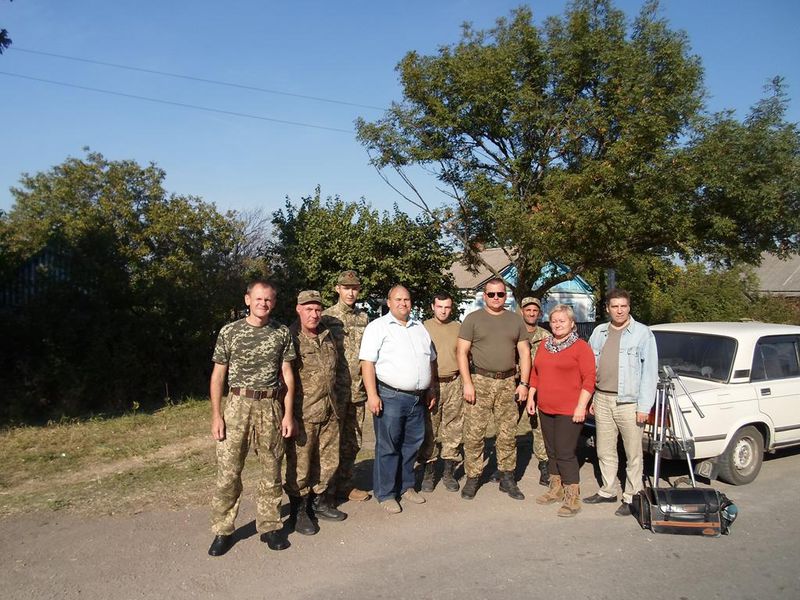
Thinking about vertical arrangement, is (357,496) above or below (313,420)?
below

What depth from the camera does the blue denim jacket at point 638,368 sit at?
17.5 feet

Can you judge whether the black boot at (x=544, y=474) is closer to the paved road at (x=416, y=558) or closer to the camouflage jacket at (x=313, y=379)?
the paved road at (x=416, y=558)

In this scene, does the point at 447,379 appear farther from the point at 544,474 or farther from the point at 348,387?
the point at 544,474

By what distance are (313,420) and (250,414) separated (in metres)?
0.64

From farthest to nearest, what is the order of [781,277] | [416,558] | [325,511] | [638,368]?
[781,277] < [638,368] < [325,511] < [416,558]

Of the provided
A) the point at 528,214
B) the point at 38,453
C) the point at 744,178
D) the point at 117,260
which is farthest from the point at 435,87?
the point at 38,453

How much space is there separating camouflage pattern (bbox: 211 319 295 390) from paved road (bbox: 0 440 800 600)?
4.02 ft

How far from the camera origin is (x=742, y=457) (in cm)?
631

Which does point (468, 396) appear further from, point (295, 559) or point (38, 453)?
point (38, 453)

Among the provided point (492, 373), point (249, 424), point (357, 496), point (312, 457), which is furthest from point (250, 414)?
point (492, 373)

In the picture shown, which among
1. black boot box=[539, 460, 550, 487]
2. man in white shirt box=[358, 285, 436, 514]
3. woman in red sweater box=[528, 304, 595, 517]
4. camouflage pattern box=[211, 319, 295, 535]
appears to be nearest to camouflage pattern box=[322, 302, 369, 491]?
man in white shirt box=[358, 285, 436, 514]

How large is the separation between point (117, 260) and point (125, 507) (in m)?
6.87

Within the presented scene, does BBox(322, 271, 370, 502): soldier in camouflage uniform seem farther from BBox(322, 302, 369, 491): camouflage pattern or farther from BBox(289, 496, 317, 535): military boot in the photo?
BBox(289, 496, 317, 535): military boot

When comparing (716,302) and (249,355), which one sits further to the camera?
(716,302)
